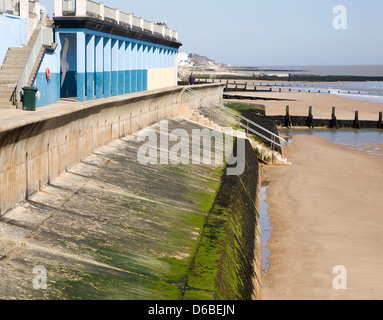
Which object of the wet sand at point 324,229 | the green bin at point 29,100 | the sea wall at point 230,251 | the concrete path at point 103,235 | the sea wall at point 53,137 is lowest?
the wet sand at point 324,229

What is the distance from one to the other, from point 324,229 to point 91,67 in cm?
1518

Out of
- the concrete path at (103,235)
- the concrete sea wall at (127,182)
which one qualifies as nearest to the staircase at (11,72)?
the concrete sea wall at (127,182)

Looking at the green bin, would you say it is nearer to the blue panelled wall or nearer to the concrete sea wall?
the concrete sea wall

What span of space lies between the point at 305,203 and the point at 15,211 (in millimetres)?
13259

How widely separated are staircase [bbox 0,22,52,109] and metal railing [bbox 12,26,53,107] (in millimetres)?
167

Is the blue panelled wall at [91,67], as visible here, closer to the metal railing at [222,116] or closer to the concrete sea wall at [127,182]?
the metal railing at [222,116]

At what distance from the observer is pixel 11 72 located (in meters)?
23.4

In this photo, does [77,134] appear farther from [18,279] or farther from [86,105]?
[18,279]

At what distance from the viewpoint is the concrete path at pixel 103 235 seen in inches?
350

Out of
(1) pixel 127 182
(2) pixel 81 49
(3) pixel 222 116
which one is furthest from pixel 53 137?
(3) pixel 222 116

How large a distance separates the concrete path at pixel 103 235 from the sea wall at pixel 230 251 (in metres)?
0.27

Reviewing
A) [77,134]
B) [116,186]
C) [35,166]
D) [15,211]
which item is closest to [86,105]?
[77,134]

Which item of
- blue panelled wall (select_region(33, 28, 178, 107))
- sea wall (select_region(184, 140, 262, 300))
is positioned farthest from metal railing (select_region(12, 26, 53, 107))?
sea wall (select_region(184, 140, 262, 300))

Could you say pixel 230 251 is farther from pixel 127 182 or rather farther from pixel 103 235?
pixel 127 182
